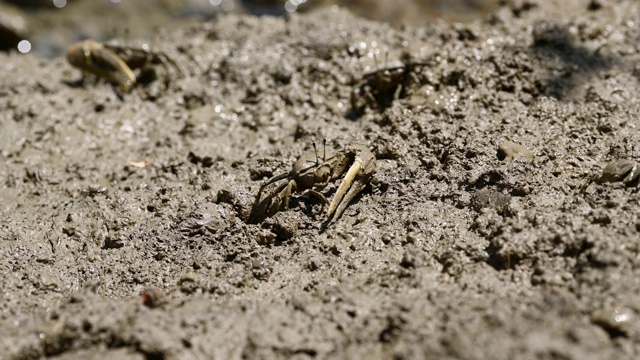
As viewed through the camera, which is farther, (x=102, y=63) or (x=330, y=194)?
(x=102, y=63)

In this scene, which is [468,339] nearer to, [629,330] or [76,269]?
[629,330]

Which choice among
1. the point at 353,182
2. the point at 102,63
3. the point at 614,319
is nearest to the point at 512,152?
the point at 353,182

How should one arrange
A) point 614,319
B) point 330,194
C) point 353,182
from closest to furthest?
point 614,319 → point 353,182 → point 330,194

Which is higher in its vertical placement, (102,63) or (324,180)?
(324,180)

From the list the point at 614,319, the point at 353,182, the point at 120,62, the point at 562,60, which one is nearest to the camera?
the point at 614,319

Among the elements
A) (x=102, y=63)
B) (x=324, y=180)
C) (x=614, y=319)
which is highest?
(x=614, y=319)

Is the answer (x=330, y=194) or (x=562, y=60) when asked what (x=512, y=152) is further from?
(x=562, y=60)

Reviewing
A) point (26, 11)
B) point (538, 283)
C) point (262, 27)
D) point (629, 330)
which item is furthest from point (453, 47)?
point (26, 11)

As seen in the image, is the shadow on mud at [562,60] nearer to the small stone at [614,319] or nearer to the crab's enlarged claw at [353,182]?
the crab's enlarged claw at [353,182]
